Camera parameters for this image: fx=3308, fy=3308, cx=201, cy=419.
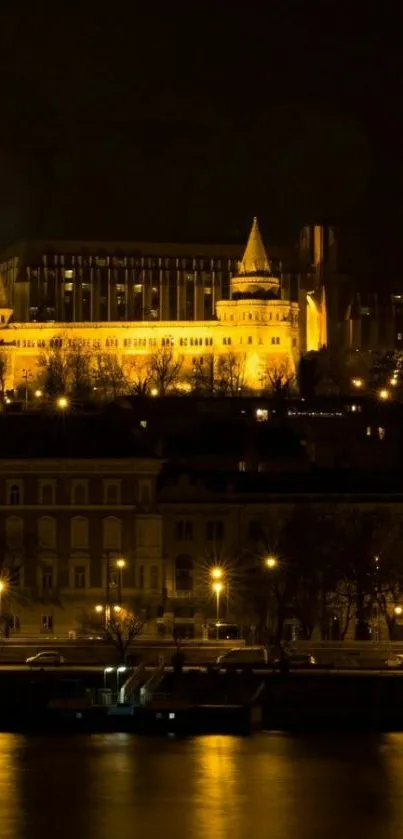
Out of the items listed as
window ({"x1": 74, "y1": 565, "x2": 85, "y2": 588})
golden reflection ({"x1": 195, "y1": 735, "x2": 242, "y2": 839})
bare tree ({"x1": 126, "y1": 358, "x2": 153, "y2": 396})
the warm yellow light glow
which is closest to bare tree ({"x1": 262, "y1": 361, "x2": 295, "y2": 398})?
bare tree ({"x1": 126, "y1": 358, "x2": 153, "y2": 396})

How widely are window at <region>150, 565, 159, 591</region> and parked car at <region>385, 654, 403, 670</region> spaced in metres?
11.2

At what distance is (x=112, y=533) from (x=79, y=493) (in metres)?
1.23

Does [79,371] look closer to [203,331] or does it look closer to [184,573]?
[203,331]

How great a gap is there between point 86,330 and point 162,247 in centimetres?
1066

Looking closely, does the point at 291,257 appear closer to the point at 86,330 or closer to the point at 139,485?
the point at 86,330

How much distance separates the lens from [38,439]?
8194 cm

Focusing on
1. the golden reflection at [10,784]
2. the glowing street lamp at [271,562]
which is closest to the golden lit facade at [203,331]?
the glowing street lamp at [271,562]

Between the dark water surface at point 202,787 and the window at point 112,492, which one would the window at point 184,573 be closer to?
the window at point 112,492

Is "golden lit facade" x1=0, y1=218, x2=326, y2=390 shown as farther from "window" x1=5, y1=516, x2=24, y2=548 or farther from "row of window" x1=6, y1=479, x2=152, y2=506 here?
"window" x1=5, y1=516, x2=24, y2=548

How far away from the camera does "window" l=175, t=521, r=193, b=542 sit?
8012 cm

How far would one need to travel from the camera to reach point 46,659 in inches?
2630

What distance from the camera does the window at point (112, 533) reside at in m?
78.3

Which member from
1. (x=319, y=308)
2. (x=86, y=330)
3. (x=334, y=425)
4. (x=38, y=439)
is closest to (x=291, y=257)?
(x=319, y=308)

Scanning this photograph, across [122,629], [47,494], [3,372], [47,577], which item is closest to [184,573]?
[47,577]
